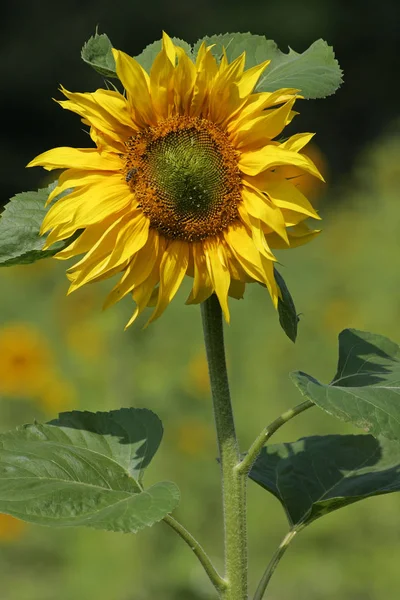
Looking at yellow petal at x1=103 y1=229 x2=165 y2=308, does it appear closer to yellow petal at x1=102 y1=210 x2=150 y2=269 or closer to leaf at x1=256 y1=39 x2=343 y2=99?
yellow petal at x1=102 y1=210 x2=150 y2=269

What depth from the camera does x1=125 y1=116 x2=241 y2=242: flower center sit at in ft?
2.97

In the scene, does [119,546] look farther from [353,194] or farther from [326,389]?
[353,194]

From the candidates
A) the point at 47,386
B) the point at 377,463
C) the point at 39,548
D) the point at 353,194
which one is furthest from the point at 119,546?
the point at 353,194

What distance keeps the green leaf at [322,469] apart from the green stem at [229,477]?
12 cm

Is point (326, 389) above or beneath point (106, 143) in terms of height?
beneath

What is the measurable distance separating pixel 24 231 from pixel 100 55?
0.18 metres

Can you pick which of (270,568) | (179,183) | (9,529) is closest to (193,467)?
(9,529)

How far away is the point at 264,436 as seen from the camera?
2.84ft

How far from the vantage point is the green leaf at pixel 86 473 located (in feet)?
2.67

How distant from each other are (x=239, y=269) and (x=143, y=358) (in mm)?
2037

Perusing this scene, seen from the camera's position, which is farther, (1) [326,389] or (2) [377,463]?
(2) [377,463]

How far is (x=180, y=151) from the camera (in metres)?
0.91

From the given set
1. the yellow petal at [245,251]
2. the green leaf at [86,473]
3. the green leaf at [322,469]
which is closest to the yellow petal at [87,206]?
the yellow petal at [245,251]

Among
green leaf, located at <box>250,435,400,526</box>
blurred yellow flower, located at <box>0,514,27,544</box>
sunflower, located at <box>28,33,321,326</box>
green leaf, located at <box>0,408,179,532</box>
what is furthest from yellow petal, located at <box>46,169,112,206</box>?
blurred yellow flower, located at <box>0,514,27,544</box>
